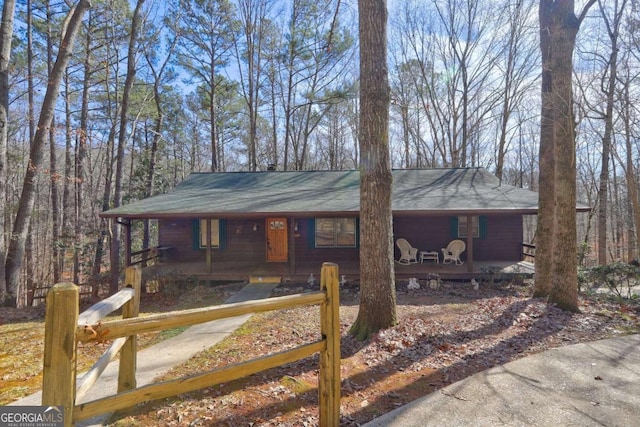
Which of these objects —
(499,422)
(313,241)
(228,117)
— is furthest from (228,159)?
(499,422)

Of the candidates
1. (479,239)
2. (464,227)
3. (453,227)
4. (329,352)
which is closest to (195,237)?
(453,227)

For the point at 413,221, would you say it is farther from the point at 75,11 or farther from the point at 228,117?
the point at 228,117

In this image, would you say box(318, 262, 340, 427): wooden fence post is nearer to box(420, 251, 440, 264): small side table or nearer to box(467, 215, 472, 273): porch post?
box(467, 215, 472, 273): porch post

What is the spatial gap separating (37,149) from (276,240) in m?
6.90

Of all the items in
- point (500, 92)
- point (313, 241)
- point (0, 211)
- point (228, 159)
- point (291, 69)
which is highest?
point (291, 69)

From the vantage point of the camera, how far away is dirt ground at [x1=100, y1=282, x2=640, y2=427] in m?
2.85

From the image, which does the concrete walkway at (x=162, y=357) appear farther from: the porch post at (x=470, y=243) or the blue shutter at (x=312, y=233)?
the porch post at (x=470, y=243)

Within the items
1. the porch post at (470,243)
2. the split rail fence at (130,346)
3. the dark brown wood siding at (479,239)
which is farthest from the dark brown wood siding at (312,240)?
the split rail fence at (130,346)

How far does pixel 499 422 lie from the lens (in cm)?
258

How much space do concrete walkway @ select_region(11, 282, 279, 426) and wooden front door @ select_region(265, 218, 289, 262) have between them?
5.44m

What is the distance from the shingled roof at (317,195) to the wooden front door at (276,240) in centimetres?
A: 97

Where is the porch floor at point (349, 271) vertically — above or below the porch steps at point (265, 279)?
above

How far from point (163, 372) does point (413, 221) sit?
892cm

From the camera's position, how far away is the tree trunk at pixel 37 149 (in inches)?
324
